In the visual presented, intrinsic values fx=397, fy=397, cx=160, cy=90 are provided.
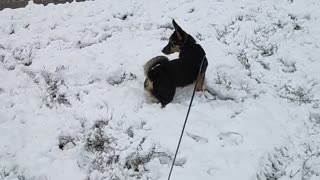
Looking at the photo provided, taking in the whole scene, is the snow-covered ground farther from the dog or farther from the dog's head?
the dog's head

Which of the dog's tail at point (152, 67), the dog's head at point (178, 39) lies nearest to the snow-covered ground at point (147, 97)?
the dog's tail at point (152, 67)

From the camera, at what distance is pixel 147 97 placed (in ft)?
17.6

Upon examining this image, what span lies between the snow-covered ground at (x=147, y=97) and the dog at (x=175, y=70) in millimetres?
218

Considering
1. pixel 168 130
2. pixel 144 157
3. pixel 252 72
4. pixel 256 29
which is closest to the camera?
pixel 144 157

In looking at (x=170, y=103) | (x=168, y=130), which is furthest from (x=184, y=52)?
(x=168, y=130)

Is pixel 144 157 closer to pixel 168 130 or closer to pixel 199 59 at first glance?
pixel 168 130

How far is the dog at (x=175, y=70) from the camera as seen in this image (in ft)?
16.6

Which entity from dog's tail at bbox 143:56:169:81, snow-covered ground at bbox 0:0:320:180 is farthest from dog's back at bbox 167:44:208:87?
snow-covered ground at bbox 0:0:320:180

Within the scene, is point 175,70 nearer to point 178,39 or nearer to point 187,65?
point 187,65

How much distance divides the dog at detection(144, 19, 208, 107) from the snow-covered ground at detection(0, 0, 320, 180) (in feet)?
0.71

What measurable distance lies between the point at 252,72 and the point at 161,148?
214 centimetres

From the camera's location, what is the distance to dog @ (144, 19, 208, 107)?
5074 mm

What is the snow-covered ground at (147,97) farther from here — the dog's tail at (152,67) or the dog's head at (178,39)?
the dog's head at (178,39)

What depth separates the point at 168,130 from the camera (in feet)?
15.8
